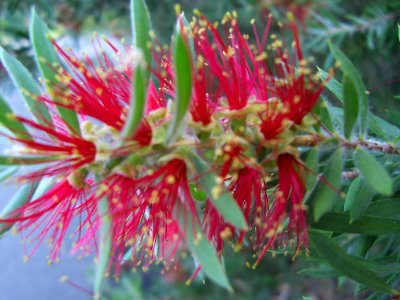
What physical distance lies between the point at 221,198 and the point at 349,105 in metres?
0.30

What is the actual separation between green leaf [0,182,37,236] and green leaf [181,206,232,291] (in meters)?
0.34

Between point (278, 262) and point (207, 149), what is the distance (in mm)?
2944

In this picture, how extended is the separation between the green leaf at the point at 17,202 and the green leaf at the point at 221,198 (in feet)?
1.17

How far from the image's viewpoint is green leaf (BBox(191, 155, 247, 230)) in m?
0.78

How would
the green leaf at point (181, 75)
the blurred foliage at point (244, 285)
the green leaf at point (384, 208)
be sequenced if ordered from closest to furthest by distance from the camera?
1. the green leaf at point (181, 75)
2. the green leaf at point (384, 208)
3. the blurred foliage at point (244, 285)

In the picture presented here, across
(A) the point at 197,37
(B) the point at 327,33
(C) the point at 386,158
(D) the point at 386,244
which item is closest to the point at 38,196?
(A) the point at 197,37

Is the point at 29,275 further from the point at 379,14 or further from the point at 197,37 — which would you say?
the point at 197,37

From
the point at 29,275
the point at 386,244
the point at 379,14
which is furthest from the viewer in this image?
the point at 29,275

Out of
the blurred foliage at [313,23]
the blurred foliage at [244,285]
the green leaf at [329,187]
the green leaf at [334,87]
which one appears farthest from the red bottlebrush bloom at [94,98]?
the blurred foliage at [244,285]

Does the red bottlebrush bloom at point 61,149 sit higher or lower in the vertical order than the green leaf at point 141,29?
lower

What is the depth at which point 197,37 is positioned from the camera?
1.01 meters

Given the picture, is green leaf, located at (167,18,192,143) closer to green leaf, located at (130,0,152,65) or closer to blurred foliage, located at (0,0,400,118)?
green leaf, located at (130,0,152,65)

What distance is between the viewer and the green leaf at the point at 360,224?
0.94 metres

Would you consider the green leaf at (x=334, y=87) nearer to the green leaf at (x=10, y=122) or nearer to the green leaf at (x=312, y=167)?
the green leaf at (x=312, y=167)
